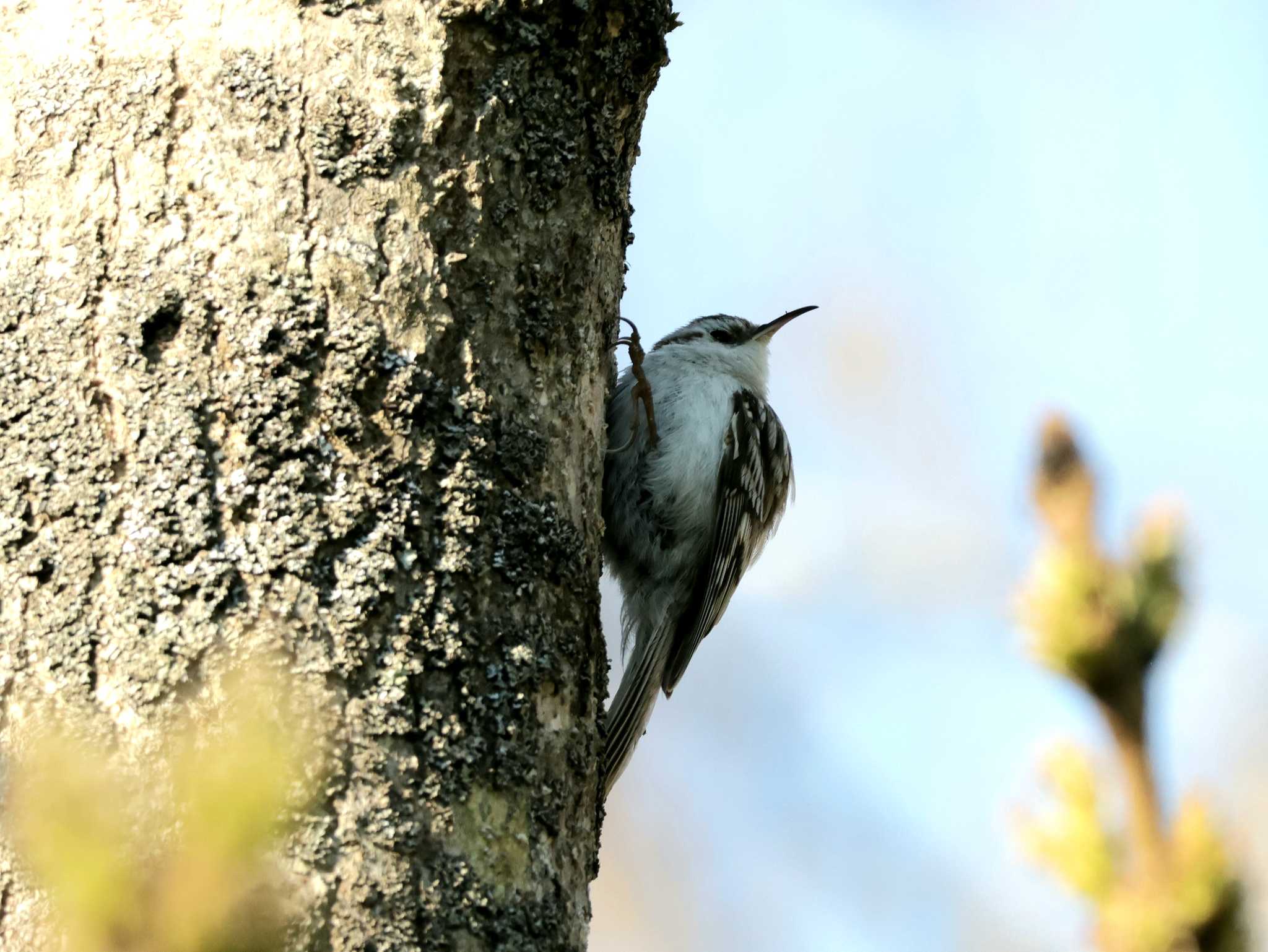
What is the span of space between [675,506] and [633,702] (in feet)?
2.04

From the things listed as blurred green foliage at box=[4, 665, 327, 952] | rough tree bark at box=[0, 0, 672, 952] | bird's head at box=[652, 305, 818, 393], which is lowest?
blurred green foliage at box=[4, 665, 327, 952]

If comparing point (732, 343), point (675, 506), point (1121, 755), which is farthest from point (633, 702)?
point (1121, 755)

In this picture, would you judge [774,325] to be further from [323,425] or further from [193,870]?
[193,870]

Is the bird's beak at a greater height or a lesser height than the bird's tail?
greater

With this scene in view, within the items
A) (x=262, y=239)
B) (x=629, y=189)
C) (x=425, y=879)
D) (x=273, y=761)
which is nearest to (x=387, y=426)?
(x=262, y=239)

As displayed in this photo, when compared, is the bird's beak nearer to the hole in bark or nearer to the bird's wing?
the bird's wing

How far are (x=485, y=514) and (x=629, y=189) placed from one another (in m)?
0.84

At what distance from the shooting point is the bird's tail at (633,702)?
3.40 metres

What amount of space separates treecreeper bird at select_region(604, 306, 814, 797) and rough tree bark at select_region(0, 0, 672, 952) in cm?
173

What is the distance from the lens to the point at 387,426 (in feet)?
6.27

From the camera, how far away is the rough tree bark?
5.68 feet

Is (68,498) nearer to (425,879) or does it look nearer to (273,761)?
(425,879)

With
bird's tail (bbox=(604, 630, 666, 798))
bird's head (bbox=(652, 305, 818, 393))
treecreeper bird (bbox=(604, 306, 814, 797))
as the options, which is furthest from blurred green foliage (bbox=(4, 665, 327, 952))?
bird's head (bbox=(652, 305, 818, 393))

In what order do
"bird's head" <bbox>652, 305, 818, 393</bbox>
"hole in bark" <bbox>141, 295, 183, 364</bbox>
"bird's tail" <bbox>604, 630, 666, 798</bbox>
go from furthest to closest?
1. "bird's head" <bbox>652, 305, 818, 393</bbox>
2. "bird's tail" <bbox>604, 630, 666, 798</bbox>
3. "hole in bark" <bbox>141, 295, 183, 364</bbox>
